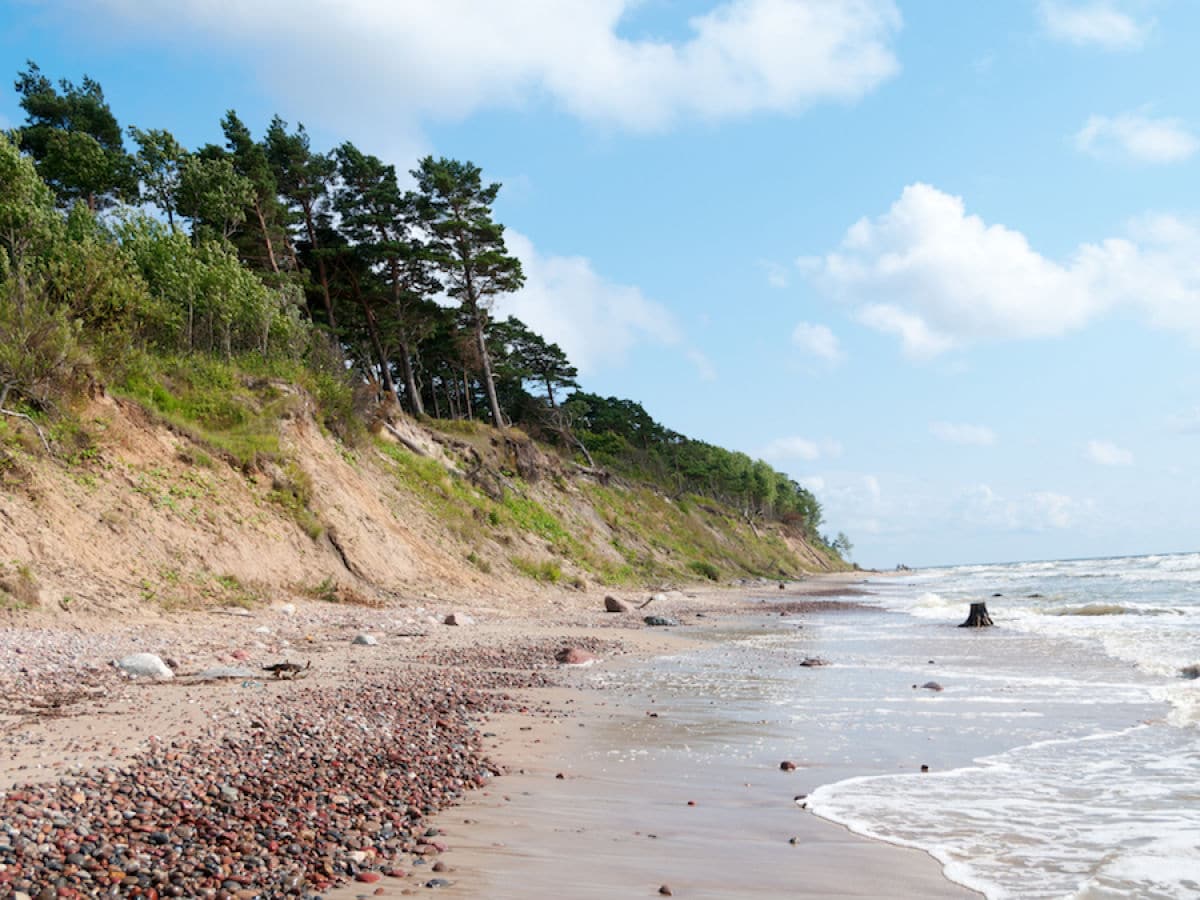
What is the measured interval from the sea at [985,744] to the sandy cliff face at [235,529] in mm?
8581

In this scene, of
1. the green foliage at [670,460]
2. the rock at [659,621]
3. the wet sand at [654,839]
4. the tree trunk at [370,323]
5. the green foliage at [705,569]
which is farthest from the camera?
the green foliage at [670,460]

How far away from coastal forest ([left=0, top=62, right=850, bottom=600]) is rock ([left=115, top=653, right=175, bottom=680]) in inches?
285

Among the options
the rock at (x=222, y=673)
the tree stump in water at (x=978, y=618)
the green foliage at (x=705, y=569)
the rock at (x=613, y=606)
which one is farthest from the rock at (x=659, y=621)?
the green foliage at (x=705, y=569)

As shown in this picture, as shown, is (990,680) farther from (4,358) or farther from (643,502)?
(643,502)

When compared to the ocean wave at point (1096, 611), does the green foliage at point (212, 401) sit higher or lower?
higher

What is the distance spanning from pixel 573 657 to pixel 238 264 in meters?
19.8

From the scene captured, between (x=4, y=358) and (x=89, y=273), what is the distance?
16.1ft

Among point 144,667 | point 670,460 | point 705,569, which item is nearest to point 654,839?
point 144,667

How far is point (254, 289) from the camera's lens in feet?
83.5

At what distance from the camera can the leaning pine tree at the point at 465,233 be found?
3744cm

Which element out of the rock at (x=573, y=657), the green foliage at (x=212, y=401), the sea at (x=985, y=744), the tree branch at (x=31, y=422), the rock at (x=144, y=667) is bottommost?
the rock at (x=573, y=657)

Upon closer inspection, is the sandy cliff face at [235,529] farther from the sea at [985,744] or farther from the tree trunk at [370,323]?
the sea at [985,744]

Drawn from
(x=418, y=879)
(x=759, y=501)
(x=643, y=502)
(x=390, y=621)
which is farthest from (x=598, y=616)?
(x=759, y=501)

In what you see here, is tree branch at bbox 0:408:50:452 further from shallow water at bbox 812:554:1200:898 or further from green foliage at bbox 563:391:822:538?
green foliage at bbox 563:391:822:538
